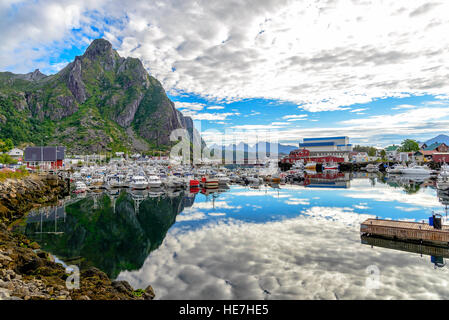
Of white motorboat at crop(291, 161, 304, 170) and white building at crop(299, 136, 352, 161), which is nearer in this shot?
white motorboat at crop(291, 161, 304, 170)

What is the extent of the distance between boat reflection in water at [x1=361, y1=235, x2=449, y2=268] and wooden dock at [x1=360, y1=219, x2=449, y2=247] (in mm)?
466

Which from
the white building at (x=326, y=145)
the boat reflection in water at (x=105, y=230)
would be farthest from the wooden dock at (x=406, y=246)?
the white building at (x=326, y=145)

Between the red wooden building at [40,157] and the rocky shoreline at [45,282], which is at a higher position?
the red wooden building at [40,157]

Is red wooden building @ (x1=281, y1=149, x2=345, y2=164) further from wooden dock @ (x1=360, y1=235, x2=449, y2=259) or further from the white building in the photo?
wooden dock @ (x1=360, y1=235, x2=449, y2=259)

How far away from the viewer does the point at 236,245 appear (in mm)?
20891

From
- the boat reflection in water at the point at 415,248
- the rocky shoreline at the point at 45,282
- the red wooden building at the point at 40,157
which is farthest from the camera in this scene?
the red wooden building at the point at 40,157

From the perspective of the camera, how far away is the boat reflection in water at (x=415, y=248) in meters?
17.2

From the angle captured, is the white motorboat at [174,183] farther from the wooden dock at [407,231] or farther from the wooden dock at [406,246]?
A: the wooden dock at [406,246]

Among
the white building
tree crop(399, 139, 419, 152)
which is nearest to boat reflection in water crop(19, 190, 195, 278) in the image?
the white building

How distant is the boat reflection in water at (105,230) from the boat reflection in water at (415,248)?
18054 mm

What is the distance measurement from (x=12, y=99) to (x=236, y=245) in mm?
231911

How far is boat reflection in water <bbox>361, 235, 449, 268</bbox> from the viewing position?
17.2 meters

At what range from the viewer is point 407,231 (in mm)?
20359
